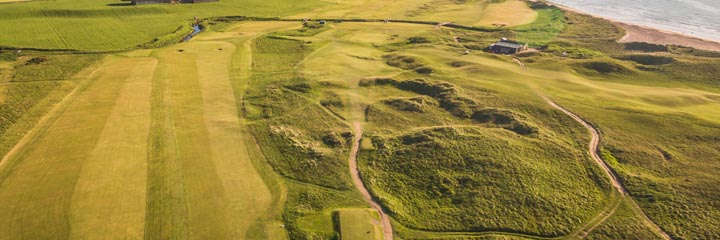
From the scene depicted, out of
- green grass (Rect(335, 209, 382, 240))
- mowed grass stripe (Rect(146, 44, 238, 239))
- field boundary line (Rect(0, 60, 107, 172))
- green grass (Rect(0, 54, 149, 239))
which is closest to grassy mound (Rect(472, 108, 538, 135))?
green grass (Rect(335, 209, 382, 240))

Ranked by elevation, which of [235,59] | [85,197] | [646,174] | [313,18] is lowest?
[646,174]

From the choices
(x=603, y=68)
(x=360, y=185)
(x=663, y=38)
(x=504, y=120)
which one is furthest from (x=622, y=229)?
(x=663, y=38)

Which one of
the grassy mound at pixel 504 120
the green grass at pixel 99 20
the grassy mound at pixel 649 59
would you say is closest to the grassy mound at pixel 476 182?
the grassy mound at pixel 504 120

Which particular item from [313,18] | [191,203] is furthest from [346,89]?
[313,18]

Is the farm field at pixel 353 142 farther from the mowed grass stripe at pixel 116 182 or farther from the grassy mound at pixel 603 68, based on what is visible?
the grassy mound at pixel 603 68

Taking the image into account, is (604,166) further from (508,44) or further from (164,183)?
(508,44)

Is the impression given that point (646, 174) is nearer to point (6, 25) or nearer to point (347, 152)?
point (347, 152)
